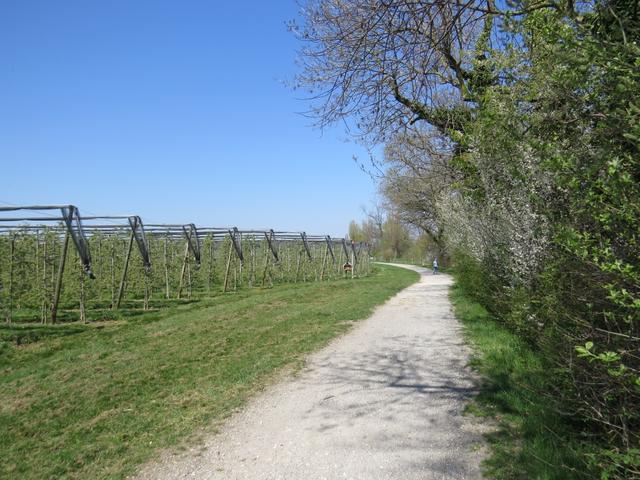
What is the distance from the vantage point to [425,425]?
4492 millimetres

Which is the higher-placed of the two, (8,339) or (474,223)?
(474,223)

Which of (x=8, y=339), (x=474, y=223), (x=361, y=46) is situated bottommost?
(x=8, y=339)

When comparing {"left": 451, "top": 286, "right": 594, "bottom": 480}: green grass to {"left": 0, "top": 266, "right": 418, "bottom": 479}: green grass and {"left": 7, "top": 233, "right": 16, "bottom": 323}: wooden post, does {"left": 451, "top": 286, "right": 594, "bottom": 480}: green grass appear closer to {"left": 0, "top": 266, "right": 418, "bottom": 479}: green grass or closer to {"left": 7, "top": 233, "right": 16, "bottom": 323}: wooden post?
{"left": 0, "top": 266, "right": 418, "bottom": 479}: green grass

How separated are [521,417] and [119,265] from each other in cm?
1594

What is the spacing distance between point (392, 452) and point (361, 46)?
3.94 m

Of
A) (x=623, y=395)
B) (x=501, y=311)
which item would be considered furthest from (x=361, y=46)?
(x=501, y=311)

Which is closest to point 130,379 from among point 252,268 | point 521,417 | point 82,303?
point 521,417

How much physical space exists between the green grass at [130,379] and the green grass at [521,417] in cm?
279

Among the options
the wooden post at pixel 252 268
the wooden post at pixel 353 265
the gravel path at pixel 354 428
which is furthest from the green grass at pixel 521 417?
the wooden post at pixel 353 265

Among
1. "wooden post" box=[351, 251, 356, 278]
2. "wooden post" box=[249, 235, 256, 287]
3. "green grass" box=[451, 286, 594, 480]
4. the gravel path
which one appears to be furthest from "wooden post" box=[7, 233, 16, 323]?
"wooden post" box=[351, 251, 356, 278]

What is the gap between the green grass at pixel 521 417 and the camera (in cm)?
337

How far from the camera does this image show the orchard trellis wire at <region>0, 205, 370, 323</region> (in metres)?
12.8

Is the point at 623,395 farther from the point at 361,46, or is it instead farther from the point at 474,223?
the point at 474,223

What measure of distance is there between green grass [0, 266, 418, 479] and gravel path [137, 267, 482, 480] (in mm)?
461
